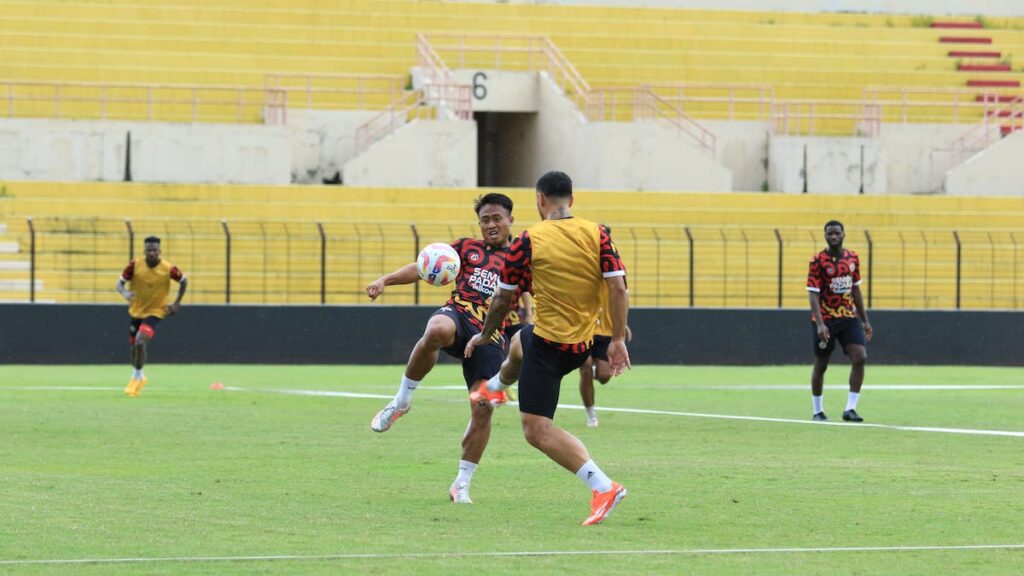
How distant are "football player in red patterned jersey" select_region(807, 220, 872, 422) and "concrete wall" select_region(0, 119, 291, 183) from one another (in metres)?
18.4

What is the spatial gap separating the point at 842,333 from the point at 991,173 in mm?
20921

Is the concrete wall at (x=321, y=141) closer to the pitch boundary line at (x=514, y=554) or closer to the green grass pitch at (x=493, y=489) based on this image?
the green grass pitch at (x=493, y=489)

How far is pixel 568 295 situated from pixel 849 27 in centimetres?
3581

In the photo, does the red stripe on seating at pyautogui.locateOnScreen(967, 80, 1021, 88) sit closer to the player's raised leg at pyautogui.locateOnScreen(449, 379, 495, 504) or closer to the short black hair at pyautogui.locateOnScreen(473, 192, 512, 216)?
the short black hair at pyautogui.locateOnScreen(473, 192, 512, 216)

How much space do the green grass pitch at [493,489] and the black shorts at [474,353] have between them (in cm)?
80

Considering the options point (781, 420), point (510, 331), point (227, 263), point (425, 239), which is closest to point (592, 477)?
point (510, 331)

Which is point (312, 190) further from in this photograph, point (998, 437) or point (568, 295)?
point (568, 295)

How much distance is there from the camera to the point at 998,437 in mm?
16031

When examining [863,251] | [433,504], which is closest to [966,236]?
[863,251]

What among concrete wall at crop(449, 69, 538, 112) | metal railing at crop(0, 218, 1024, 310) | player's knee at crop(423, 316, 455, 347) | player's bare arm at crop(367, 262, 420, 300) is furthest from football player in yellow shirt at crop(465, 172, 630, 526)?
concrete wall at crop(449, 69, 538, 112)

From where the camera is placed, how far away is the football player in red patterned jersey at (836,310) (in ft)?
60.1

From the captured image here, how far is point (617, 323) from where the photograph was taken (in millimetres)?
10000

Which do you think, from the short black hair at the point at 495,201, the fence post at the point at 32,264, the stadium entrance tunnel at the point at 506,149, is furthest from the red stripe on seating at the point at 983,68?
the short black hair at the point at 495,201

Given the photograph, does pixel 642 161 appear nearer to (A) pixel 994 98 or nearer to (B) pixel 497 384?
(A) pixel 994 98
